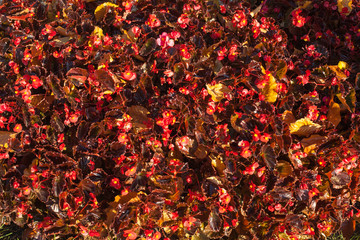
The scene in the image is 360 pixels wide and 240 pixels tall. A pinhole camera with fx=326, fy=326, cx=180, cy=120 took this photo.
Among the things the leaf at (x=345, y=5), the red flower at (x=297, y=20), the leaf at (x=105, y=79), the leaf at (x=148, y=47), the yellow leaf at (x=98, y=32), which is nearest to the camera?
the leaf at (x=105, y=79)

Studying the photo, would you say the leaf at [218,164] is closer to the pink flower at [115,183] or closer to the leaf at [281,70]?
the pink flower at [115,183]

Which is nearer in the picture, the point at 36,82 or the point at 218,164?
the point at 36,82

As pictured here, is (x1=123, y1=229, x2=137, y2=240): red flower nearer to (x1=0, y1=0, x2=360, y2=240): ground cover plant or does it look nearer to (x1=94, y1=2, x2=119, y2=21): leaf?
(x1=0, y1=0, x2=360, y2=240): ground cover plant

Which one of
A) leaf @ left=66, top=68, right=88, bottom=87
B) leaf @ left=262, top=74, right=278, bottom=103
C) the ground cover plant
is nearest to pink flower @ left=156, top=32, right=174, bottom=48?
the ground cover plant

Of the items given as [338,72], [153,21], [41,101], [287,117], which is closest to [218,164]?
[287,117]

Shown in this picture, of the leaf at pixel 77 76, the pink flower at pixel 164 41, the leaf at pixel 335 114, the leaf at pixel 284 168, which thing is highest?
the pink flower at pixel 164 41

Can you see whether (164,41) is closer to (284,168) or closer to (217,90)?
(217,90)

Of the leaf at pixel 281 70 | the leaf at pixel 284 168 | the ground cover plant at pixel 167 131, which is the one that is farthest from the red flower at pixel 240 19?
the leaf at pixel 284 168
